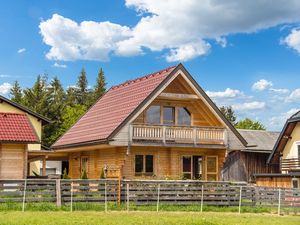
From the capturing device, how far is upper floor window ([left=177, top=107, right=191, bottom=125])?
107 feet

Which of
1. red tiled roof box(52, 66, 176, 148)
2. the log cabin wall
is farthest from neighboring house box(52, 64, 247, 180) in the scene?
the log cabin wall

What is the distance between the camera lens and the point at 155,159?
31328 mm

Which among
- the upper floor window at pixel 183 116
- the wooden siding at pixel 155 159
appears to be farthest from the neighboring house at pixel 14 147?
the upper floor window at pixel 183 116

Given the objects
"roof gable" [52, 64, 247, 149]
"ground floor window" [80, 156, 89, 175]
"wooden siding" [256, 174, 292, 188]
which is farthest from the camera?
"wooden siding" [256, 174, 292, 188]

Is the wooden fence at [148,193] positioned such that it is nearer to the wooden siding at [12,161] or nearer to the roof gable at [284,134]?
the wooden siding at [12,161]

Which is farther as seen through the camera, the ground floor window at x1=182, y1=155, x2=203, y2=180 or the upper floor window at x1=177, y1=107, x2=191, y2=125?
the upper floor window at x1=177, y1=107, x2=191, y2=125

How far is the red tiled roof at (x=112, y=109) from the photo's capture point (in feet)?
99.2

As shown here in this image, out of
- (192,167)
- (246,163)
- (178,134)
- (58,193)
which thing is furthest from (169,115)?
(246,163)

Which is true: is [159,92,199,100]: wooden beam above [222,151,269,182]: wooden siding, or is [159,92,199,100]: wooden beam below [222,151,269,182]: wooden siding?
above

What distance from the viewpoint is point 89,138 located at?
3162 centimetres

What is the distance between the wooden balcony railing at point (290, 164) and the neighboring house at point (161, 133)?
8659 millimetres

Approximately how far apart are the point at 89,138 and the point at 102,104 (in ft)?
17.9

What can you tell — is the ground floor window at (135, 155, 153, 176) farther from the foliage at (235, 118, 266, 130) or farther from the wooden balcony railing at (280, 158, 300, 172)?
the foliage at (235, 118, 266, 130)

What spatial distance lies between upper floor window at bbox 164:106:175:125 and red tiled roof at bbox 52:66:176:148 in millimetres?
1841
